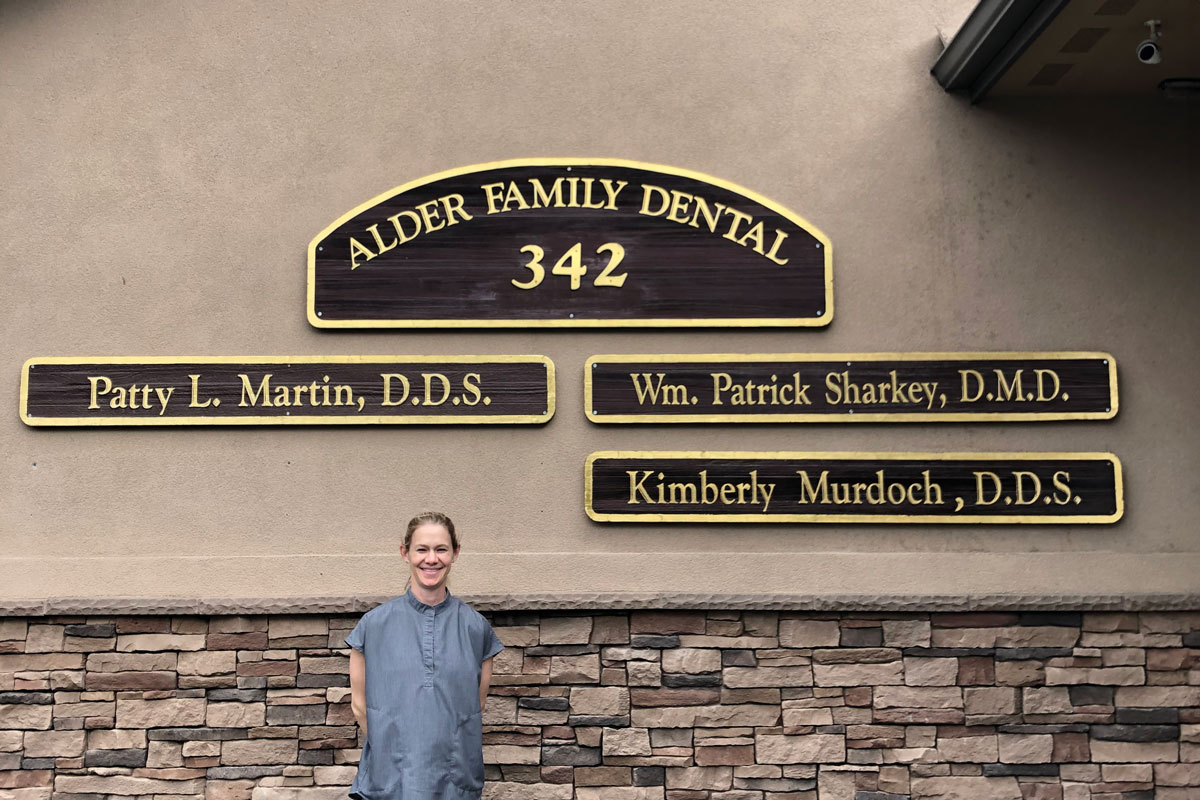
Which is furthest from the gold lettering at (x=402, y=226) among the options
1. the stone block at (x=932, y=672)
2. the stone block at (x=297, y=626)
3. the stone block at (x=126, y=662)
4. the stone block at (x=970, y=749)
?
the stone block at (x=970, y=749)

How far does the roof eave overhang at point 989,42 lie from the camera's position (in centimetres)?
410

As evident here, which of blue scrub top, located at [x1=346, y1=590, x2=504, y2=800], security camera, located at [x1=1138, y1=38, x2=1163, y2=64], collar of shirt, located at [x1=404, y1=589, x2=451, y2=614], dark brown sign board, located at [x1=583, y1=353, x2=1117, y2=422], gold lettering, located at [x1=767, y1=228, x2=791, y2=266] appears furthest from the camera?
gold lettering, located at [x1=767, y1=228, x2=791, y2=266]

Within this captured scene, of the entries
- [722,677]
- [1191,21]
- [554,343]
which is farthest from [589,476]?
[1191,21]

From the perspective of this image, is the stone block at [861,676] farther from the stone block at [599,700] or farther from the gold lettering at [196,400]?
the gold lettering at [196,400]

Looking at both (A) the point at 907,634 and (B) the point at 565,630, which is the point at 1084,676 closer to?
(A) the point at 907,634

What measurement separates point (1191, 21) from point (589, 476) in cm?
291

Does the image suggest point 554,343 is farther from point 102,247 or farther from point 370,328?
point 102,247

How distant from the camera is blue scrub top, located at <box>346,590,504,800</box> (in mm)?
3305

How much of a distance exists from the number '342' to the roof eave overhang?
5.22ft

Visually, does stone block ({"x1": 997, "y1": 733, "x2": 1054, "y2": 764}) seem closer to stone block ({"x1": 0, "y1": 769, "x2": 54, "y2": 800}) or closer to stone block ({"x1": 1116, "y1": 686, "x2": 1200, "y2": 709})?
stone block ({"x1": 1116, "y1": 686, "x2": 1200, "y2": 709})

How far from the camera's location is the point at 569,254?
4.71m

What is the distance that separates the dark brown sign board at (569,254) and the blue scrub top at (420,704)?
1586mm

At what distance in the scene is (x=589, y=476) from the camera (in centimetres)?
457

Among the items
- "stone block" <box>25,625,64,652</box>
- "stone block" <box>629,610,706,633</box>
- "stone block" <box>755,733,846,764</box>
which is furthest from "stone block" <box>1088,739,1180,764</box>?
"stone block" <box>25,625,64,652</box>
